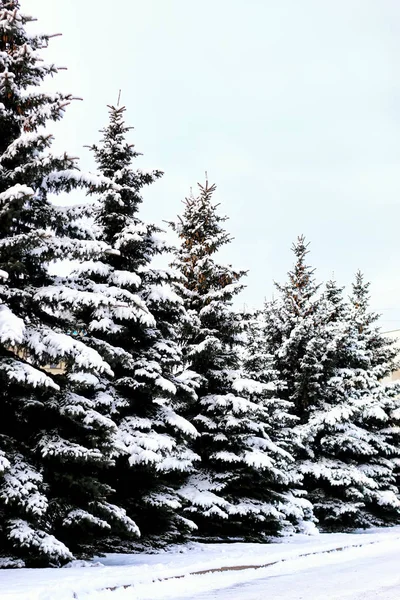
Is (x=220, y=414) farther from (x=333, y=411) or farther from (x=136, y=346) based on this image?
(x=333, y=411)

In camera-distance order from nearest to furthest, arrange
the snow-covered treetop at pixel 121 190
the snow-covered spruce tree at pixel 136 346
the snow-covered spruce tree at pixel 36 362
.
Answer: the snow-covered spruce tree at pixel 36 362 < the snow-covered spruce tree at pixel 136 346 < the snow-covered treetop at pixel 121 190

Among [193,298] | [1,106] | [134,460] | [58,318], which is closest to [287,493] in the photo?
[193,298]

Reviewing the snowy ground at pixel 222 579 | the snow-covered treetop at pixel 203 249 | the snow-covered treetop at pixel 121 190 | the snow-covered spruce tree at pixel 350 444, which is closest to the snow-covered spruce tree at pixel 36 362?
the snowy ground at pixel 222 579

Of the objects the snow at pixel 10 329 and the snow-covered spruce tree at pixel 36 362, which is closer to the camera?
the snow at pixel 10 329

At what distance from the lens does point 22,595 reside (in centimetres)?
640

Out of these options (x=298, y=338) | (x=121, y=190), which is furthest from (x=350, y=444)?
(x=121, y=190)

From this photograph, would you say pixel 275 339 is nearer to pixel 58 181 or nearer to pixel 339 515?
pixel 339 515

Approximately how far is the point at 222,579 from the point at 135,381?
5.82 m

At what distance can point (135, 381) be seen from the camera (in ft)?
44.1

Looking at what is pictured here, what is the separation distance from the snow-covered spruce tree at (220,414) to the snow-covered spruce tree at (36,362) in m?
5.31

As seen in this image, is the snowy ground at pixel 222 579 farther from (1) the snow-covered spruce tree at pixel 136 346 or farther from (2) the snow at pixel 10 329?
(2) the snow at pixel 10 329

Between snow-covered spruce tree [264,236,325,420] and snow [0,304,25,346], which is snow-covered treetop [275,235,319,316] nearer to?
snow-covered spruce tree [264,236,325,420]

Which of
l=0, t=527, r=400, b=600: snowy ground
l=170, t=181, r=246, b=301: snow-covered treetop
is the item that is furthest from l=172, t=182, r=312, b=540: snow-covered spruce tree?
l=0, t=527, r=400, b=600: snowy ground

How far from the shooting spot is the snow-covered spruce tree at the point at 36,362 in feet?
28.9
